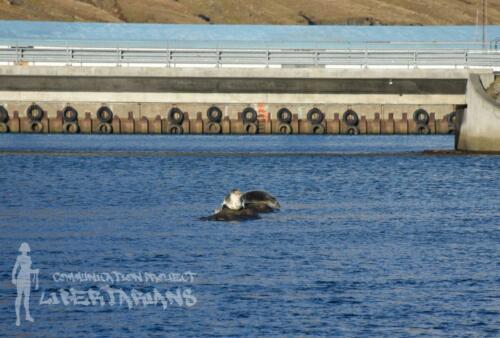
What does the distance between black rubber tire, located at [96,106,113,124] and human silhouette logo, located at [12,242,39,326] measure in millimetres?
67925

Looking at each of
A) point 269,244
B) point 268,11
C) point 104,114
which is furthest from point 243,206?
point 268,11

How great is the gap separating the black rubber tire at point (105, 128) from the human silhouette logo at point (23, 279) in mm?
68726

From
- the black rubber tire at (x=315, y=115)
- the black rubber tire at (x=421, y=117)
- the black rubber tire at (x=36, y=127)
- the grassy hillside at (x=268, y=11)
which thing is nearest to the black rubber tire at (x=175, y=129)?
the black rubber tire at (x=36, y=127)

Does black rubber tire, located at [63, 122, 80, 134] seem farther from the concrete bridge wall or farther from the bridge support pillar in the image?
the bridge support pillar

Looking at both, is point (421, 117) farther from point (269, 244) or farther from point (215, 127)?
point (269, 244)

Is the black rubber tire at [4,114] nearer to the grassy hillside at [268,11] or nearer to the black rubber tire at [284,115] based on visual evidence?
the black rubber tire at [284,115]

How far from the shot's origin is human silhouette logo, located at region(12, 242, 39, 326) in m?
29.8

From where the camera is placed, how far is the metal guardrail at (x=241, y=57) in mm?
98625

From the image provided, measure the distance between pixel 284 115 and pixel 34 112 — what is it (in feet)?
60.4

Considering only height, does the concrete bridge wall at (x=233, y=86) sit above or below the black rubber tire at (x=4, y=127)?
above

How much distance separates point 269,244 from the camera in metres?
40.3

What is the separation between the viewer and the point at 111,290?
32188 millimetres

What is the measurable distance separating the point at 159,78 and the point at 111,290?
69.0m

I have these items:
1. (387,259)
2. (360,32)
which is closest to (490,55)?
(360,32)
